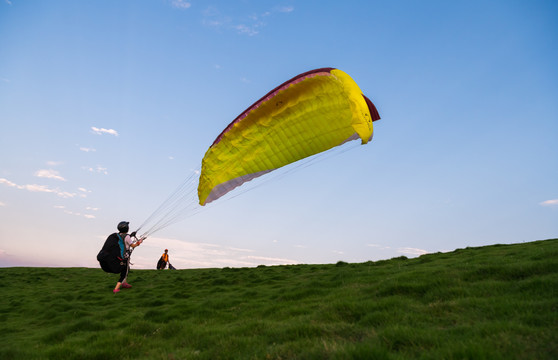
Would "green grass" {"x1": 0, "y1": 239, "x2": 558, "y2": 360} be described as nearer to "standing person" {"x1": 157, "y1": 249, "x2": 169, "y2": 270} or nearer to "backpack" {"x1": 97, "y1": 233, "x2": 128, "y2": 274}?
"backpack" {"x1": 97, "y1": 233, "x2": 128, "y2": 274}

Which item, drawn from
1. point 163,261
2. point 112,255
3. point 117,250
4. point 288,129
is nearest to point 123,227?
point 117,250

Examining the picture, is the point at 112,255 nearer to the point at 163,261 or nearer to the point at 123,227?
the point at 123,227

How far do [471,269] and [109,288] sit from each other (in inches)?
610

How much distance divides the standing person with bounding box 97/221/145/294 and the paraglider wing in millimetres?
3818

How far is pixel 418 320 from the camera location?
5.89 m

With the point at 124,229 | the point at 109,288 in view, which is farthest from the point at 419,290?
the point at 109,288

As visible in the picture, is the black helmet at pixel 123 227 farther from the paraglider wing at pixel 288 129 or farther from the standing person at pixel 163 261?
the standing person at pixel 163 261

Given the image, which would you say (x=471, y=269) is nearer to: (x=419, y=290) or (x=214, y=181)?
(x=419, y=290)

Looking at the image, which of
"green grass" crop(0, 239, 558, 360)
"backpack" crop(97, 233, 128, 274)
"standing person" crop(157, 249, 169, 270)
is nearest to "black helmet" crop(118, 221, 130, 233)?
"backpack" crop(97, 233, 128, 274)

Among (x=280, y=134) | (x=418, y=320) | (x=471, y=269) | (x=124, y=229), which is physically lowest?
(x=418, y=320)

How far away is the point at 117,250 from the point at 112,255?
302 mm

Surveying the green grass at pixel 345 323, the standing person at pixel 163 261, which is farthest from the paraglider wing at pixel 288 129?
the standing person at pixel 163 261

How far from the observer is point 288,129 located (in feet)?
38.1

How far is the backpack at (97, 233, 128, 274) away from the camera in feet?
42.3
